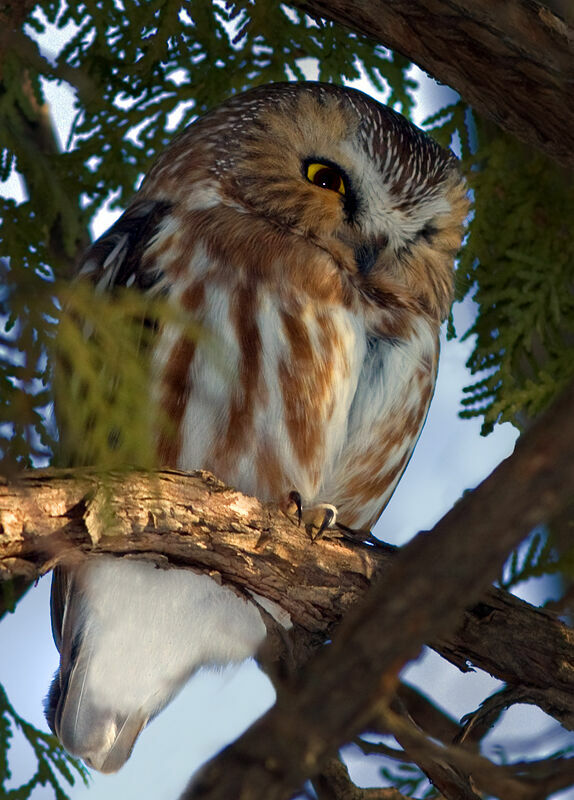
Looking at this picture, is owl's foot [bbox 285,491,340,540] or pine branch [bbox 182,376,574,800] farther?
owl's foot [bbox 285,491,340,540]

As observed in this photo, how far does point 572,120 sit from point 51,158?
154 centimetres

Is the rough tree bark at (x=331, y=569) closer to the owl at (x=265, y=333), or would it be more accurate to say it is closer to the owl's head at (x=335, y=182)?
the owl at (x=265, y=333)

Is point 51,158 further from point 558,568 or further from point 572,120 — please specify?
point 558,568

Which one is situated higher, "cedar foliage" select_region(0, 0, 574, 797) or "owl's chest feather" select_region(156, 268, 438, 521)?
"cedar foliage" select_region(0, 0, 574, 797)

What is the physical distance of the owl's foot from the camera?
2148 millimetres

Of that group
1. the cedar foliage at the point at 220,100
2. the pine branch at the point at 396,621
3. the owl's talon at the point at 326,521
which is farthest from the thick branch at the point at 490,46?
the pine branch at the point at 396,621

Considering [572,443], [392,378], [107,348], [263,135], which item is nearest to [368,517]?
[392,378]

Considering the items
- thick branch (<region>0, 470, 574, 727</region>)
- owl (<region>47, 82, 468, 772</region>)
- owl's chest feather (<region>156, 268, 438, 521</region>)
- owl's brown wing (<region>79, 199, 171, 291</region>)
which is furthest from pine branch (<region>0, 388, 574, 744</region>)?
owl's brown wing (<region>79, 199, 171, 291</region>)

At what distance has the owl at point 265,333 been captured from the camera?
91.8 inches

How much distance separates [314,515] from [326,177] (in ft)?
3.21

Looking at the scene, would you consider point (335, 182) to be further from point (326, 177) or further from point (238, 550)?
point (238, 550)

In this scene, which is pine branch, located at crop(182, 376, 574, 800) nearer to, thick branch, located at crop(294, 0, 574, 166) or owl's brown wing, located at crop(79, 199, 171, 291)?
thick branch, located at crop(294, 0, 574, 166)

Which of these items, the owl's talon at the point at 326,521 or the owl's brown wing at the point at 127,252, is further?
the owl's brown wing at the point at 127,252

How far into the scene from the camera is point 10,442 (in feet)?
4.89
